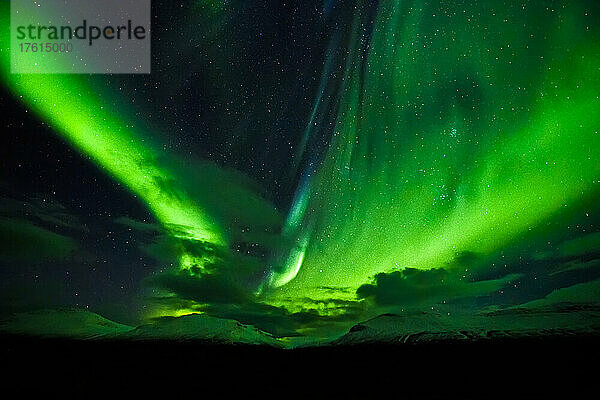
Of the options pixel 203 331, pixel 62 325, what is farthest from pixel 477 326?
pixel 62 325

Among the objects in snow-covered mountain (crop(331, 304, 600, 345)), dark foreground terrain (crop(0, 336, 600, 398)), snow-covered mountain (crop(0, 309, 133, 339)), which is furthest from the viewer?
snow-covered mountain (crop(0, 309, 133, 339))

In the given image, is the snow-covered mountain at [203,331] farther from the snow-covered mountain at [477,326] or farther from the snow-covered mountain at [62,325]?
the snow-covered mountain at [477,326]

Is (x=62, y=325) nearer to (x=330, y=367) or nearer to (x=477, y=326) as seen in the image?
(x=330, y=367)

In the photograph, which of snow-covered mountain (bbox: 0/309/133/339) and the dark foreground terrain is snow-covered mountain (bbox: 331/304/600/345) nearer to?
the dark foreground terrain

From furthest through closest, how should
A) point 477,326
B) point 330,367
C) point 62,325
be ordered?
point 62,325 → point 477,326 → point 330,367

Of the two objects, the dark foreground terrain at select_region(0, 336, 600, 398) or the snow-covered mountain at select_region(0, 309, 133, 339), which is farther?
the snow-covered mountain at select_region(0, 309, 133, 339)

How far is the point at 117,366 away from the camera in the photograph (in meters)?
6.16

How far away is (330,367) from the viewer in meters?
6.28

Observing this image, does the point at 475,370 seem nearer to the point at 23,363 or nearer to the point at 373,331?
the point at 373,331

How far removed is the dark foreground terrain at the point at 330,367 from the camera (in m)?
5.12

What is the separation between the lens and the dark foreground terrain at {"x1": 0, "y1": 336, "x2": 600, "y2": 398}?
5117 millimetres

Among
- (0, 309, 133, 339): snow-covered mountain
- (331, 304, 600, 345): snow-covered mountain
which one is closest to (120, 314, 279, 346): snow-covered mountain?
(0, 309, 133, 339): snow-covered mountain

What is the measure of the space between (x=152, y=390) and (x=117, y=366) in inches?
54.1

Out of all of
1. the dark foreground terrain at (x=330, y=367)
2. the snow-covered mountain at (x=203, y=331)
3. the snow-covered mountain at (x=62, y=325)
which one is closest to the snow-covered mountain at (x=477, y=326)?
the dark foreground terrain at (x=330, y=367)
